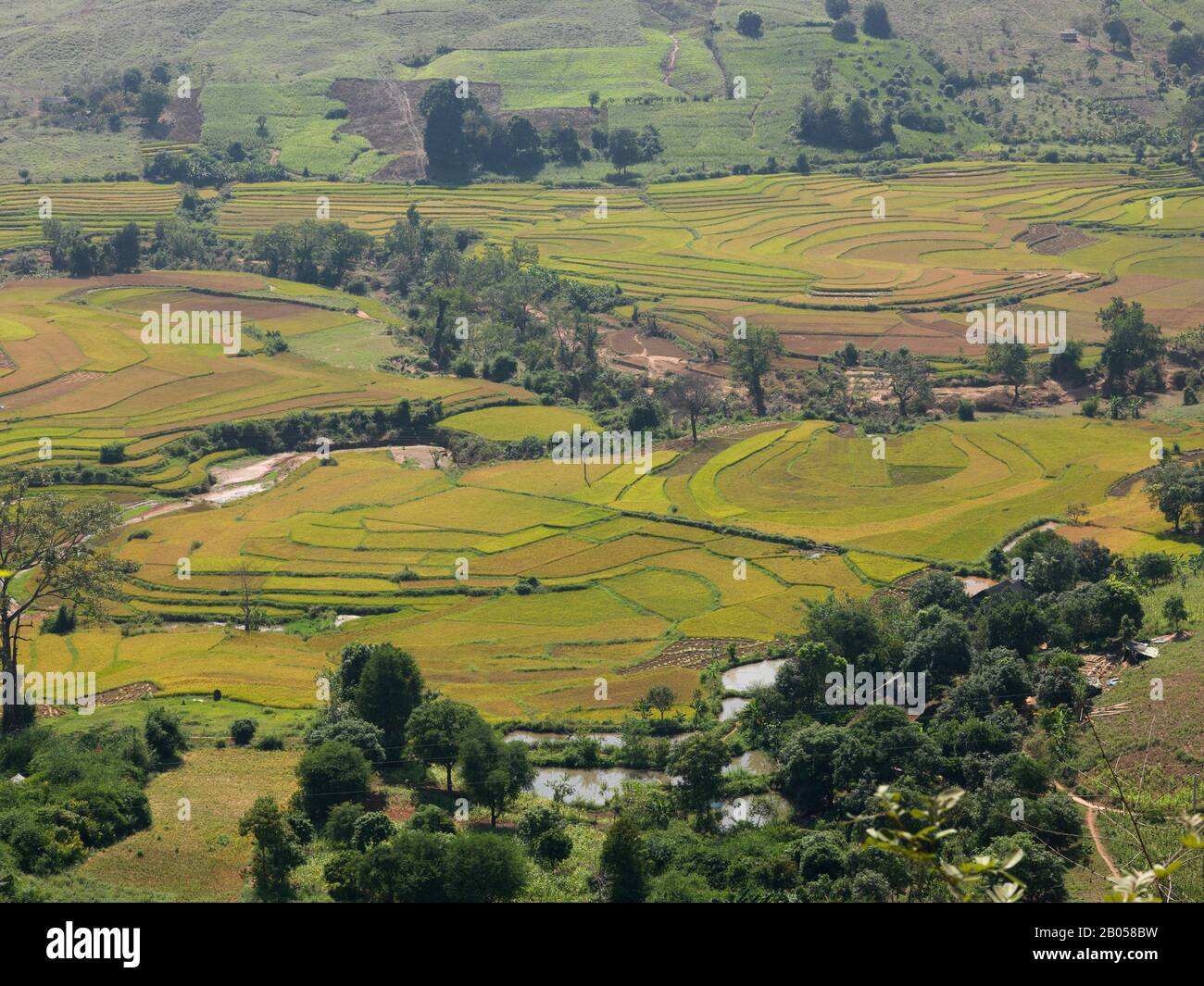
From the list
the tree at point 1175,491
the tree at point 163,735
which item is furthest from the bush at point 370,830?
the tree at point 1175,491

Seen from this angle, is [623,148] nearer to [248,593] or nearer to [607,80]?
[607,80]

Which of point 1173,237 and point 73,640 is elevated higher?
point 1173,237

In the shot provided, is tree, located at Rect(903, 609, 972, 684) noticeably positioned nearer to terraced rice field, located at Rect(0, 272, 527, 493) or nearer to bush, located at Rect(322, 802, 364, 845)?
bush, located at Rect(322, 802, 364, 845)

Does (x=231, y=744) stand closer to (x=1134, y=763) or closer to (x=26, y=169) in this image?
(x=1134, y=763)

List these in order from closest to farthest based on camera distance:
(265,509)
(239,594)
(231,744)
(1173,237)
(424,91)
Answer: (231,744) → (239,594) → (265,509) → (1173,237) → (424,91)

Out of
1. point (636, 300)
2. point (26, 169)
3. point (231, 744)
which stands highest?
point (26, 169)

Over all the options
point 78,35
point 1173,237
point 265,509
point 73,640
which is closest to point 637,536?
point 265,509
